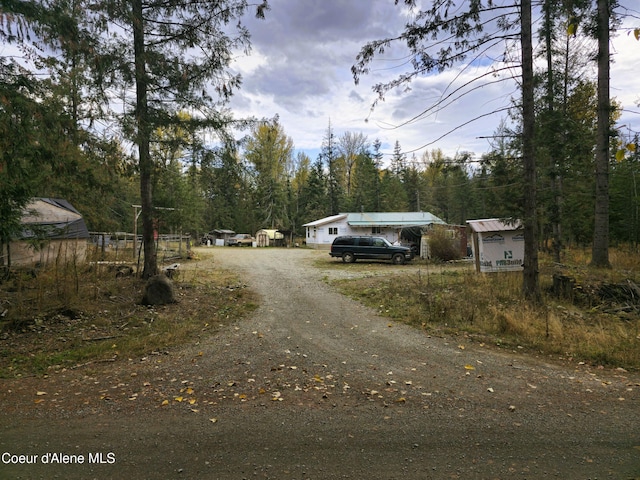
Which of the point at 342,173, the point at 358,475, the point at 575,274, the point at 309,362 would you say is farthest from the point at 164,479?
the point at 342,173

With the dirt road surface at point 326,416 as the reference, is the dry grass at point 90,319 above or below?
above

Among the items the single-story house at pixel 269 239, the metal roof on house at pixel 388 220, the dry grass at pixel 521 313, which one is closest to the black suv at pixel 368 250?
the dry grass at pixel 521 313

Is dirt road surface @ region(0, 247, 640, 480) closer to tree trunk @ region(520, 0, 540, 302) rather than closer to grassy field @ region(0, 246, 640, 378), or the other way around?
grassy field @ region(0, 246, 640, 378)

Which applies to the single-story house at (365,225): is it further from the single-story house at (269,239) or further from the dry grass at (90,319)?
the dry grass at (90,319)

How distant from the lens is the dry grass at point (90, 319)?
6156 mm

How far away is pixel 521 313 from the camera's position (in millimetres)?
7992

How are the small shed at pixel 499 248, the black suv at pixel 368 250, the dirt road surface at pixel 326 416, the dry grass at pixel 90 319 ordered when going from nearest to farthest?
the dirt road surface at pixel 326 416 < the dry grass at pixel 90 319 < the small shed at pixel 499 248 < the black suv at pixel 368 250

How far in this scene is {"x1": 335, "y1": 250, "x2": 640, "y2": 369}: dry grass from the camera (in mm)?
6312

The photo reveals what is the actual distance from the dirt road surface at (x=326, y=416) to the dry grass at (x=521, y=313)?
27.2 inches

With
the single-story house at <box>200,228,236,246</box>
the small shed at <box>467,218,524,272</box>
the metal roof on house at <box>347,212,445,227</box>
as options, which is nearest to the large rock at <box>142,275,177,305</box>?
the small shed at <box>467,218,524,272</box>

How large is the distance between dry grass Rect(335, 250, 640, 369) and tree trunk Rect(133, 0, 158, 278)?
6524 millimetres

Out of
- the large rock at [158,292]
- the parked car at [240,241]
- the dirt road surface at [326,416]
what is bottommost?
the dirt road surface at [326,416]

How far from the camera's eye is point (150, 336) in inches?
277

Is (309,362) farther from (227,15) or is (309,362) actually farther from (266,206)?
(266,206)
